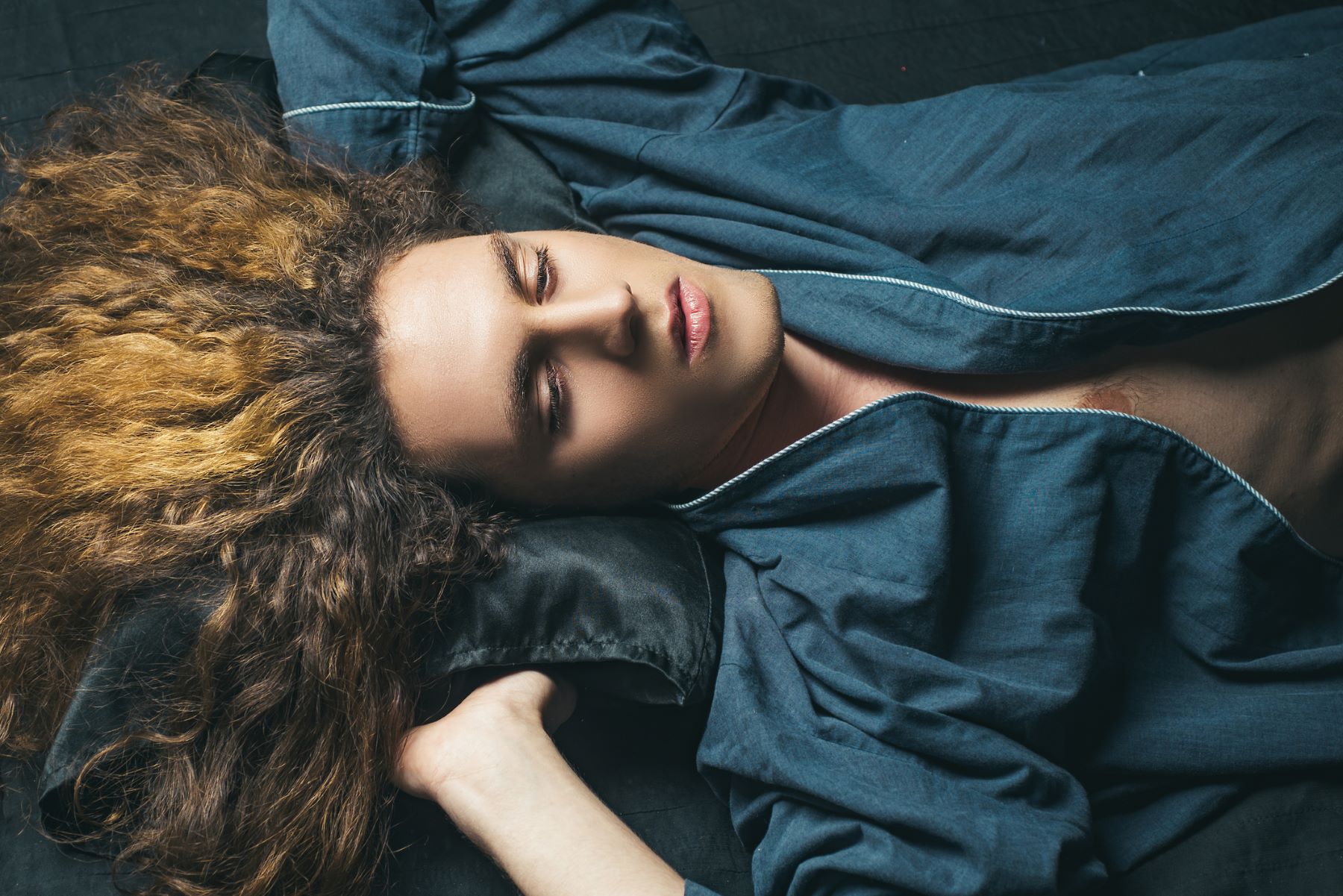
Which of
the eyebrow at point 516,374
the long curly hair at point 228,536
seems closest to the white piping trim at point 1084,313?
the eyebrow at point 516,374

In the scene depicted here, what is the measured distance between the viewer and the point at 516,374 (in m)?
1.06

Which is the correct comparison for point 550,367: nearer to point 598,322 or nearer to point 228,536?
point 598,322

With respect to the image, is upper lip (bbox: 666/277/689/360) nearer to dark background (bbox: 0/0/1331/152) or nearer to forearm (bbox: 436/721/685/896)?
forearm (bbox: 436/721/685/896)

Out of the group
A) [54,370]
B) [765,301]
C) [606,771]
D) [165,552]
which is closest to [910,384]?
[765,301]

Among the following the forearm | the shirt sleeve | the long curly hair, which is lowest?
the forearm

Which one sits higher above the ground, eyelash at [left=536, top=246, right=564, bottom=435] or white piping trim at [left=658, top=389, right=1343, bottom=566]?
eyelash at [left=536, top=246, right=564, bottom=435]

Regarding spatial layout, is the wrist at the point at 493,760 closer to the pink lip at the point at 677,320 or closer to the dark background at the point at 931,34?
the pink lip at the point at 677,320

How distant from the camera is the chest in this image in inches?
45.5

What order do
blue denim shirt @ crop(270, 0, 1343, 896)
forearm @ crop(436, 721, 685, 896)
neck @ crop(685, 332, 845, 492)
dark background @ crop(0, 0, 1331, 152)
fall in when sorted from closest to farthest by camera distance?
forearm @ crop(436, 721, 685, 896)
blue denim shirt @ crop(270, 0, 1343, 896)
neck @ crop(685, 332, 845, 492)
dark background @ crop(0, 0, 1331, 152)

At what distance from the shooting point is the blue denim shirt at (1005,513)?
1.08 meters

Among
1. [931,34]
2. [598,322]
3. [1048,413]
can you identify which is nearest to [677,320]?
[598,322]

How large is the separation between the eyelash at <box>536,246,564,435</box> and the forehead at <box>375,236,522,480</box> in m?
0.05

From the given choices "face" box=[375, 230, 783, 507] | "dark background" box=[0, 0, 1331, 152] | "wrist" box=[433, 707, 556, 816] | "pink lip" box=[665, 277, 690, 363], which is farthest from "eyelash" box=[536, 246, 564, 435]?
"dark background" box=[0, 0, 1331, 152]

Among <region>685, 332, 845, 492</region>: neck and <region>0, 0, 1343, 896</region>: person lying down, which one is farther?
<region>685, 332, 845, 492</region>: neck
